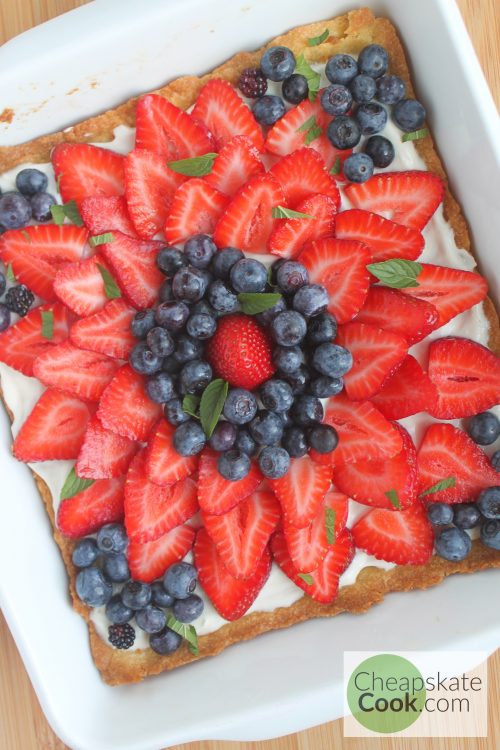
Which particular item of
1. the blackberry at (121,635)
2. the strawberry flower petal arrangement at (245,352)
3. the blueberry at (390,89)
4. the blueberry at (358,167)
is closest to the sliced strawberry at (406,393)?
the strawberry flower petal arrangement at (245,352)

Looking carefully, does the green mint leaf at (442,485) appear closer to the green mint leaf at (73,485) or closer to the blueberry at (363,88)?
the green mint leaf at (73,485)

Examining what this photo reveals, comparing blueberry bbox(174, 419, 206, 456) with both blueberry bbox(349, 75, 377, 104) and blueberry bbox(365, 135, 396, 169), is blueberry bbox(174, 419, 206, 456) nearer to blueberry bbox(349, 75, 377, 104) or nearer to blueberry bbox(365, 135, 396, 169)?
blueberry bbox(365, 135, 396, 169)

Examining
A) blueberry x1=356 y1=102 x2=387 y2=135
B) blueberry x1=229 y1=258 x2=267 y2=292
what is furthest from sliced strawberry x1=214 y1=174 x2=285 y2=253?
blueberry x1=356 y1=102 x2=387 y2=135

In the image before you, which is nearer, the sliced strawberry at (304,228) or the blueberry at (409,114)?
the sliced strawberry at (304,228)

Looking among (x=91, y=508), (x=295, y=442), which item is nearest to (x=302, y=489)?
(x=295, y=442)

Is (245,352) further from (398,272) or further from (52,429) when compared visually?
(52,429)

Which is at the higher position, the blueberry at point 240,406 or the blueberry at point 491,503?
the blueberry at point 240,406

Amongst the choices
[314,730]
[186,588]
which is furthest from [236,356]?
[314,730]
